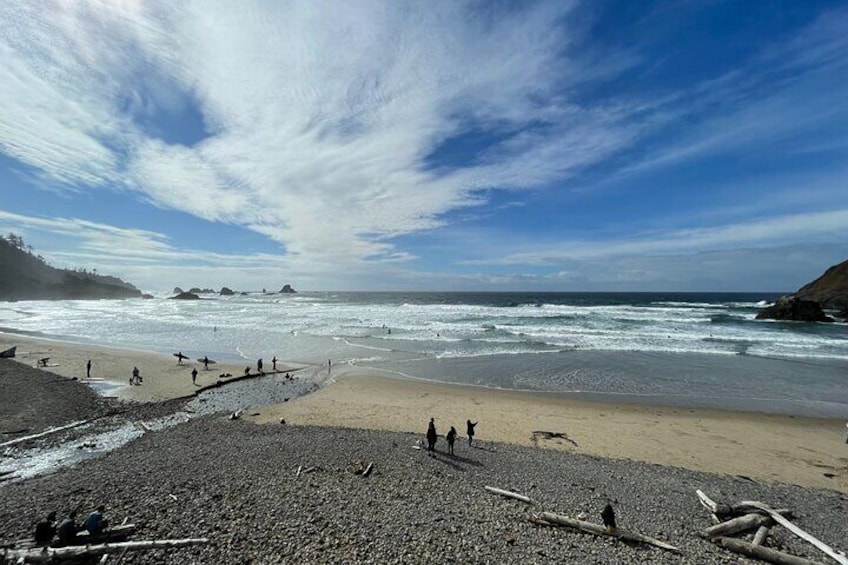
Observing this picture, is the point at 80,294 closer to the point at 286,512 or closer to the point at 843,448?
the point at 286,512

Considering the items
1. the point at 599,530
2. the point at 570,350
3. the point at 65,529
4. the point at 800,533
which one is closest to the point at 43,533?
the point at 65,529

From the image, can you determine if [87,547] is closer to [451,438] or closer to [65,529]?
[65,529]

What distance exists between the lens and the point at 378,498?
860cm

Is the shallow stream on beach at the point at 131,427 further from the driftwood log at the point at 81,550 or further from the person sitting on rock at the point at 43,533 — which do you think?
the driftwood log at the point at 81,550

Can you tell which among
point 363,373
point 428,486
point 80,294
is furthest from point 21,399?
point 80,294

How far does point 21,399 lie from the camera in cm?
1655

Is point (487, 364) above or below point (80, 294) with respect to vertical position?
below

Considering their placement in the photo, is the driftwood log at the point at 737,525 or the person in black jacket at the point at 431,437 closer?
the driftwood log at the point at 737,525

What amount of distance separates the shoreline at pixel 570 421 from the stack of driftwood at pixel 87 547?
7.95 metres

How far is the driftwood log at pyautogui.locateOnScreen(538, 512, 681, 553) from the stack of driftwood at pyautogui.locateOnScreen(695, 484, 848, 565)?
1.28 m

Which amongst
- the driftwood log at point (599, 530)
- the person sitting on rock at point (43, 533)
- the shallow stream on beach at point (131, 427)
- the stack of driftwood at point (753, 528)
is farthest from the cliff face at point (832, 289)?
the person sitting on rock at point (43, 533)

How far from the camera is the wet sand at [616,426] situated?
1197 cm

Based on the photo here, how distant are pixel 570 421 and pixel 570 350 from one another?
50.8 ft

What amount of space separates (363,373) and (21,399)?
1522 cm
